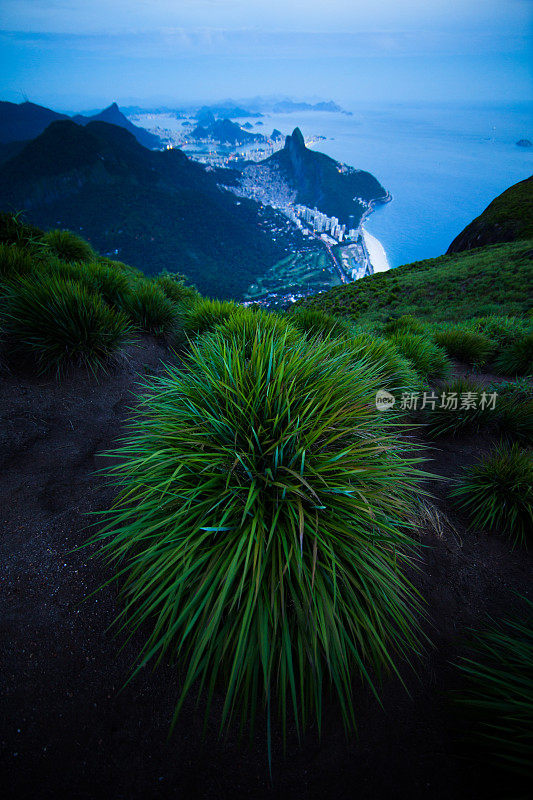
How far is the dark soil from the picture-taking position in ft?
4.80

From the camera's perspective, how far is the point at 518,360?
5852mm

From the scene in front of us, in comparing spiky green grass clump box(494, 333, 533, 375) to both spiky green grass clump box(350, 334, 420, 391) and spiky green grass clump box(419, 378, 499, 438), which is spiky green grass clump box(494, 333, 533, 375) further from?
spiky green grass clump box(350, 334, 420, 391)

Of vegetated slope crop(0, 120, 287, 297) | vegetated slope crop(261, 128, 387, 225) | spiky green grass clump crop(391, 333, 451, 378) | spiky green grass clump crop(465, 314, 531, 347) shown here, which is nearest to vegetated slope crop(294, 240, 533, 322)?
spiky green grass clump crop(465, 314, 531, 347)

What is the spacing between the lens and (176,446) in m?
2.12

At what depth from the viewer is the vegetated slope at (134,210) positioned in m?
61.8

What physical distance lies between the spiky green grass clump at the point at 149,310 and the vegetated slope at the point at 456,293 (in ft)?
37.0

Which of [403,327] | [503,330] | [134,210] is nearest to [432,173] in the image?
[134,210]

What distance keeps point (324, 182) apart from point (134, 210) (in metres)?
84.5

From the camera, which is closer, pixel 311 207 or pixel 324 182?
pixel 311 207

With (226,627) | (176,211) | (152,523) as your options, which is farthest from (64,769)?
(176,211)

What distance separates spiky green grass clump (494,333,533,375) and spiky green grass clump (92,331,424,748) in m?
5.14

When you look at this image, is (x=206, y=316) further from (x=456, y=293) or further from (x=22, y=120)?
(x=22, y=120)

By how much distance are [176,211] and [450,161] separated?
123 metres

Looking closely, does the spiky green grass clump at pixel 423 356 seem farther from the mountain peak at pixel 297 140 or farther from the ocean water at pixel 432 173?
the mountain peak at pixel 297 140
